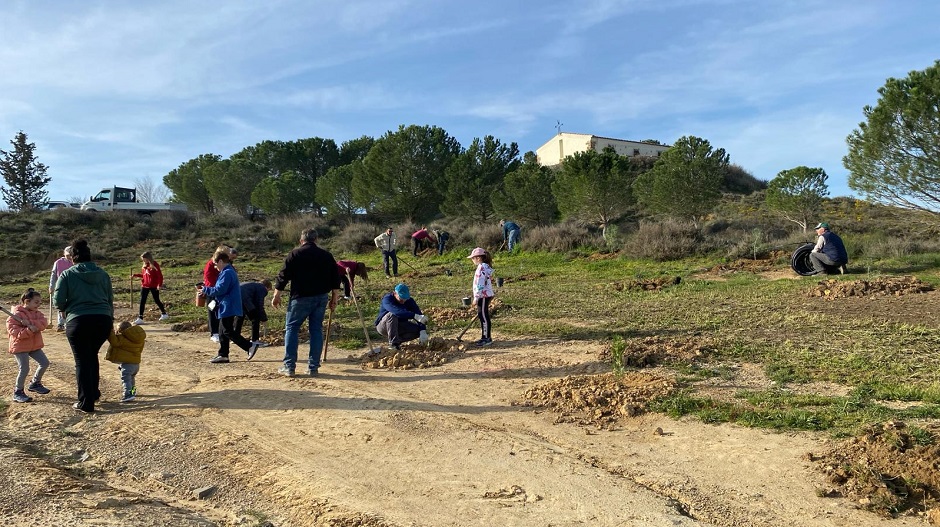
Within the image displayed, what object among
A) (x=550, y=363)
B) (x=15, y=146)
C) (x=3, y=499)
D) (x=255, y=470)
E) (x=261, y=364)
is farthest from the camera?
(x=15, y=146)

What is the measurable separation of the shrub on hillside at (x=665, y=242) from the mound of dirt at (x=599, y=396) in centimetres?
1298

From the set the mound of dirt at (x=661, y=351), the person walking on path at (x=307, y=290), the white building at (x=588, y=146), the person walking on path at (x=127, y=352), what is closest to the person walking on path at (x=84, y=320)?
the person walking on path at (x=127, y=352)

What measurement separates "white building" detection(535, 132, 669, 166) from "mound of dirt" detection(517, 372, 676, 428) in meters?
49.0

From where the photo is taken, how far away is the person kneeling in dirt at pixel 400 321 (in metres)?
8.26

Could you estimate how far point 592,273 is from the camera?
17.3 meters

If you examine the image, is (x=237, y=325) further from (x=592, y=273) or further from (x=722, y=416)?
(x=592, y=273)

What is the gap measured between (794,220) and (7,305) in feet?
93.0

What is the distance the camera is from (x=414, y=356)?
7742mm

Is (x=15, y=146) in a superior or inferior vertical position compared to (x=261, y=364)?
superior

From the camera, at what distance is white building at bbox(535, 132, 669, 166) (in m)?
55.9

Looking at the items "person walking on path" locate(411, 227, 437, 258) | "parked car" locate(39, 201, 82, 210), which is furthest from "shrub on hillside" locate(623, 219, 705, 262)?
"parked car" locate(39, 201, 82, 210)

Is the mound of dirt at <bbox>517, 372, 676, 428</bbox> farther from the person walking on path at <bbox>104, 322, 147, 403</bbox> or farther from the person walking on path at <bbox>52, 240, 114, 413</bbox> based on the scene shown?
the person walking on path at <bbox>52, 240, 114, 413</bbox>

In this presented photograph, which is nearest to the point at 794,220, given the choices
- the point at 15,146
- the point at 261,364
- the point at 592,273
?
the point at 592,273

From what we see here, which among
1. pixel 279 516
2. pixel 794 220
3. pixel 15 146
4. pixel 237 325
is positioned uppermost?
pixel 15 146
